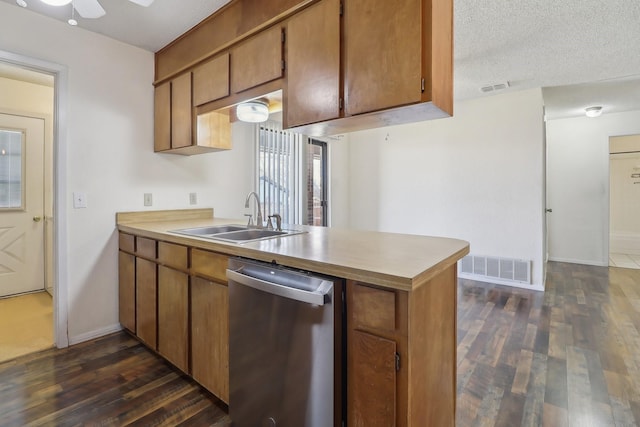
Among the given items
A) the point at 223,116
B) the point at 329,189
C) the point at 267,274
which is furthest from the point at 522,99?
the point at 267,274

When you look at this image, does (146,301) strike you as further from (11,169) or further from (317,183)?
(317,183)

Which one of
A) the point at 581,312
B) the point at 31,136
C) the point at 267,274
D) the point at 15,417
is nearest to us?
the point at 267,274

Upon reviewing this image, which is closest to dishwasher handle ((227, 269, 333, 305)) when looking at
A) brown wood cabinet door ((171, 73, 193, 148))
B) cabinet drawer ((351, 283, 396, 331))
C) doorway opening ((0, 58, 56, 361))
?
cabinet drawer ((351, 283, 396, 331))

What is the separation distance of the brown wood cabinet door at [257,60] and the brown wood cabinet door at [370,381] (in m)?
1.53

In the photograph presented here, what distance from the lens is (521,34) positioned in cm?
253

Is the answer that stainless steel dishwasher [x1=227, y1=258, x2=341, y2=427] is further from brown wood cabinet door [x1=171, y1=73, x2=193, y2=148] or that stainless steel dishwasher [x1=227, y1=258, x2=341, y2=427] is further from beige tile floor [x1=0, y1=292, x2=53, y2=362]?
beige tile floor [x1=0, y1=292, x2=53, y2=362]

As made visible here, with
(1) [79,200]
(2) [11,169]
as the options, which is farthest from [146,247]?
(2) [11,169]

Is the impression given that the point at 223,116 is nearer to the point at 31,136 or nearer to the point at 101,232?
the point at 101,232

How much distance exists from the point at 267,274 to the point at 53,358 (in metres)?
2.00

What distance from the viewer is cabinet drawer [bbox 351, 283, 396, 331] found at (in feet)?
3.27

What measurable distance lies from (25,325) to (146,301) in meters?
1.42

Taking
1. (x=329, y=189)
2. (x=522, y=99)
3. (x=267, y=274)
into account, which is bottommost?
(x=267, y=274)

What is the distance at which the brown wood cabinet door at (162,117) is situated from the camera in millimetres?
2699

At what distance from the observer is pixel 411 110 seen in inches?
58.8
